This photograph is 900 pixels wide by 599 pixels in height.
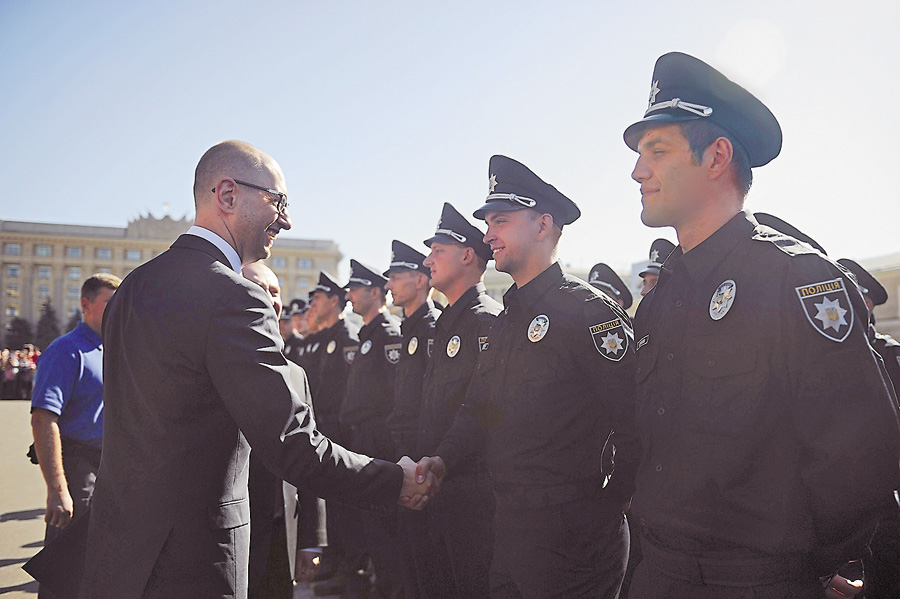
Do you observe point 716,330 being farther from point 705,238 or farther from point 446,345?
point 446,345

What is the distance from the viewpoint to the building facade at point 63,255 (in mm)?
77250

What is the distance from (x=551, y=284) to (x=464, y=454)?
1.00 meters

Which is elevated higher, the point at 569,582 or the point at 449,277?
the point at 449,277

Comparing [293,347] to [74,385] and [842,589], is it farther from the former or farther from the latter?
[842,589]

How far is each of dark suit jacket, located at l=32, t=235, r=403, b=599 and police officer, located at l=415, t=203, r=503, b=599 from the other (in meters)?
1.43

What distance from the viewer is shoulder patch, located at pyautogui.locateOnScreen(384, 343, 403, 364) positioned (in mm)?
6266

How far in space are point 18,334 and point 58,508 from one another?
7492cm

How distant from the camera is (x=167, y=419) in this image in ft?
7.09

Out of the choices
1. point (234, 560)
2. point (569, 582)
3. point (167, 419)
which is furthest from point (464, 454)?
point (167, 419)

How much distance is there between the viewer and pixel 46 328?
67.1m

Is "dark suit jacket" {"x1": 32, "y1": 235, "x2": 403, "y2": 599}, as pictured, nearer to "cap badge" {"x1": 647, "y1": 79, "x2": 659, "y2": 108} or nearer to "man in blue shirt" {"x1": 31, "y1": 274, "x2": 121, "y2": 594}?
"cap badge" {"x1": 647, "y1": 79, "x2": 659, "y2": 108}

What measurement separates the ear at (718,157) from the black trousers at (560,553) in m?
1.46

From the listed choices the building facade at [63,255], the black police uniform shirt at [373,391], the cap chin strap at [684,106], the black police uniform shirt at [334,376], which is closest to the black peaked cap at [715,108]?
the cap chin strap at [684,106]

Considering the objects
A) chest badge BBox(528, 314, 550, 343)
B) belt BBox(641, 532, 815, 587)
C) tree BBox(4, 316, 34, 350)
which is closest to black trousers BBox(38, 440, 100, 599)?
chest badge BBox(528, 314, 550, 343)
